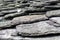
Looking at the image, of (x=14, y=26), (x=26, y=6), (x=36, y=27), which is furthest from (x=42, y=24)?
(x=26, y=6)

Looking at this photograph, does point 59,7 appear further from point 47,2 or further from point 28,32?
point 28,32

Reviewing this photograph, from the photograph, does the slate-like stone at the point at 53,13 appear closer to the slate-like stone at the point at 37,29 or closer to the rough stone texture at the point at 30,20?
the rough stone texture at the point at 30,20

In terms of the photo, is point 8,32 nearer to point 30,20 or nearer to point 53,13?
point 30,20

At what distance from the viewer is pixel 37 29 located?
2.09m

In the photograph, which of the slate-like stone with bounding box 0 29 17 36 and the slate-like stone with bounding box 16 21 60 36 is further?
the slate-like stone with bounding box 0 29 17 36

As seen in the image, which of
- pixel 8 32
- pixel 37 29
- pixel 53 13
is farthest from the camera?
pixel 53 13

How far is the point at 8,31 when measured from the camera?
2371mm

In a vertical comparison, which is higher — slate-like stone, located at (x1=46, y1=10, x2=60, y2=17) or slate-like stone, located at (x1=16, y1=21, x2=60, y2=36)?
slate-like stone, located at (x1=46, y1=10, x2=60, y2=17)

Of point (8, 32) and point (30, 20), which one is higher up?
point (30, 20)

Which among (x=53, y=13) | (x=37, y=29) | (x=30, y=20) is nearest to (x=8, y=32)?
(x=30, y=20)

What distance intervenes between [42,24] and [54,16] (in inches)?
16.4

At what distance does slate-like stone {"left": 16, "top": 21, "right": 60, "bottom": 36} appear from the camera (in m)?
1.98

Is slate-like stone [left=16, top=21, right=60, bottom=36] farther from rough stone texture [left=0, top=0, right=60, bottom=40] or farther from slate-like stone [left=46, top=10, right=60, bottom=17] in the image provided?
slate-like stone [left=46, top=10, right=60, bottom=17]

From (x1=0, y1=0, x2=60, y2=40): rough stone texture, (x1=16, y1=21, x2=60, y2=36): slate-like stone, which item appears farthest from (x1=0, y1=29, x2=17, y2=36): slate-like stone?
(x1=16, y1=21, x2=60, y2=36): slate-like stone
